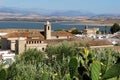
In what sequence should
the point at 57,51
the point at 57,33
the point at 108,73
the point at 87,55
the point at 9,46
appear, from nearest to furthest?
the point at 108,73 → the point at 87,55 → the point at 57,51 → the point at 9,46 → the point at 57,33

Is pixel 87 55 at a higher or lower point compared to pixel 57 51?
higher

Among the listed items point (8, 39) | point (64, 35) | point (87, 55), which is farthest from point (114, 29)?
point (87, 55)

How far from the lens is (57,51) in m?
33.6

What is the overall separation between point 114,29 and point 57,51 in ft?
141

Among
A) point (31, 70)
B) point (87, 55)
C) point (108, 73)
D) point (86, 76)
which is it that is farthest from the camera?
point (31, 70)

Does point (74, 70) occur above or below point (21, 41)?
above

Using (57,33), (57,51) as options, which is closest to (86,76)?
(57,51)

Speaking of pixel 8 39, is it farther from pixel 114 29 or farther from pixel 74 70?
pixel 74 70

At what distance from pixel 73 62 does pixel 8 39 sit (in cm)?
4340

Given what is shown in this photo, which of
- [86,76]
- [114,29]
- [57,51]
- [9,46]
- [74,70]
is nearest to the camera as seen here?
[86,76]

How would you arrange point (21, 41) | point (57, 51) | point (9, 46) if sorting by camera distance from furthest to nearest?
point (9, 46)
point (21, 41)
point (57, 51)

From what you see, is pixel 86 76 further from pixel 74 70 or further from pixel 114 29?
pixel 114 29

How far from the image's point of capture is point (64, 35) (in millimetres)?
53375

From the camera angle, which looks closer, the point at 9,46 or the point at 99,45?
the point at 99,45
